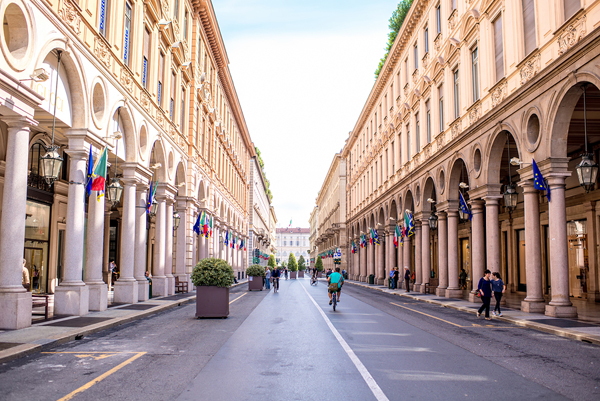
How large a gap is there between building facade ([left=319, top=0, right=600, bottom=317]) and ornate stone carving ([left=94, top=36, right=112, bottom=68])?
14.9 m

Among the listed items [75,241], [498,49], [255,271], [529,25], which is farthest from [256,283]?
[529,25]

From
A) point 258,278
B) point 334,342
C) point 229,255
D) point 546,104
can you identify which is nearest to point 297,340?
point 334,342

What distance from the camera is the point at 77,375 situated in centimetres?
788

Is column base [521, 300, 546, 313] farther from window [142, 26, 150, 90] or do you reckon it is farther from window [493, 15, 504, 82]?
window [142, 26, 150, 90]

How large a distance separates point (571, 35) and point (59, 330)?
54.5 ft

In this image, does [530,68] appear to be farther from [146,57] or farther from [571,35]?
[146,57]

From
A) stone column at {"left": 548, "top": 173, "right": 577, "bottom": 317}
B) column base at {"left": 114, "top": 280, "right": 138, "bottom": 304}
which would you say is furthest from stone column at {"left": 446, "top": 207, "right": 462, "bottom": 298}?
column base at {"left": 114, "top": 280, "right": 138, "bottom": 304}

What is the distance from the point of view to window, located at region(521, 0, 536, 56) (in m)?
18.8

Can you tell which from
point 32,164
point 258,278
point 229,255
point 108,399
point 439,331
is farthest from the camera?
point 229,255

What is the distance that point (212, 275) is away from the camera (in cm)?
1644

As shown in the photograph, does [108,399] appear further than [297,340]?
No

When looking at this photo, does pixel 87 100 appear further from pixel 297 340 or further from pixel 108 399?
pixel 108 399

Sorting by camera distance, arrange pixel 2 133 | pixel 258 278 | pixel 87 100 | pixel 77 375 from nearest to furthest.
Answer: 1. pixel 77 375
2. pixel 87 100
3. pixel 2 133
4. pixel 258 278

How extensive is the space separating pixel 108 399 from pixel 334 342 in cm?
574
